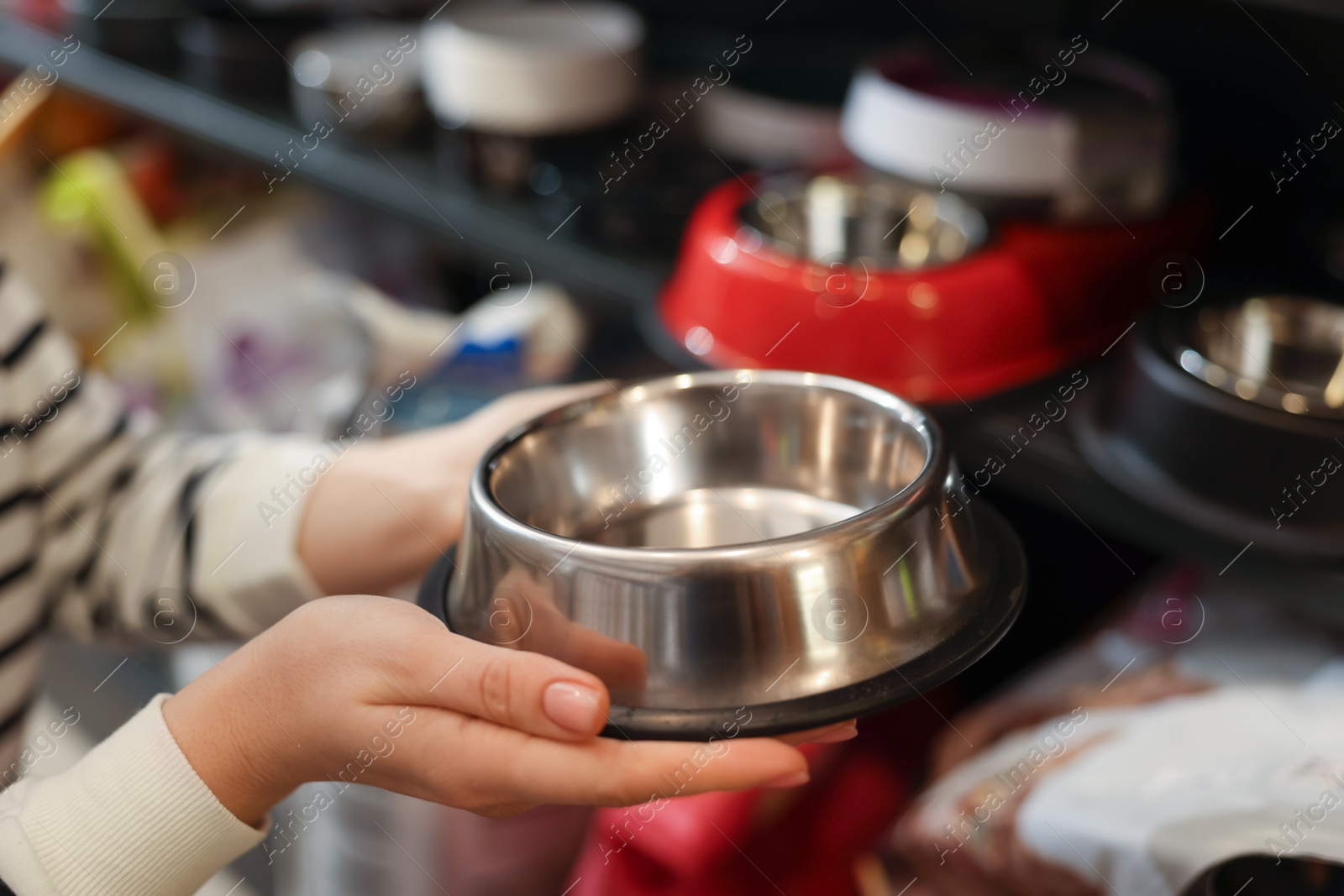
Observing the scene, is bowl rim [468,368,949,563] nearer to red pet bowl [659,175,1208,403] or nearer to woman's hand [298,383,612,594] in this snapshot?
woman's hand [298,383,612,594]

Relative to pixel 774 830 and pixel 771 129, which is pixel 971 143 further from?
pixel 774 830

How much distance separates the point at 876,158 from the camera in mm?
1015

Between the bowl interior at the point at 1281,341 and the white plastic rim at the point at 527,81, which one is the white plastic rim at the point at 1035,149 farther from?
the white plastic rim at the point at 527,81

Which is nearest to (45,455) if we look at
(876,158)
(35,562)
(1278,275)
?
(35,562)

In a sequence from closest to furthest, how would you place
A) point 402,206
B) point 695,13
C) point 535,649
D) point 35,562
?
point 535,649 → point 35,562 → point 402,206 → point 695,13

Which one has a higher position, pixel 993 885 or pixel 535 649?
pixel 535 649

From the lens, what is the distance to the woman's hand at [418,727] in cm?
45

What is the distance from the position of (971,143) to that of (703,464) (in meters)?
0.51

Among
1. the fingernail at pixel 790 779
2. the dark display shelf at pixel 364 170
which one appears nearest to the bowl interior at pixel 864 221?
the dark display shelf at pixel 364 170

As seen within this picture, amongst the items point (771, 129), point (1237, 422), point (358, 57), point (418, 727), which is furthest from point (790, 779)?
point (358, 57)

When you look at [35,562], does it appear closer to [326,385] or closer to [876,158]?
[326,385]

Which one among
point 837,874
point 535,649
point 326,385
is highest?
point 535,649

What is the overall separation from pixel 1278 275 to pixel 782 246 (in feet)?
1.49

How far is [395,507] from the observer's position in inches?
30.1
